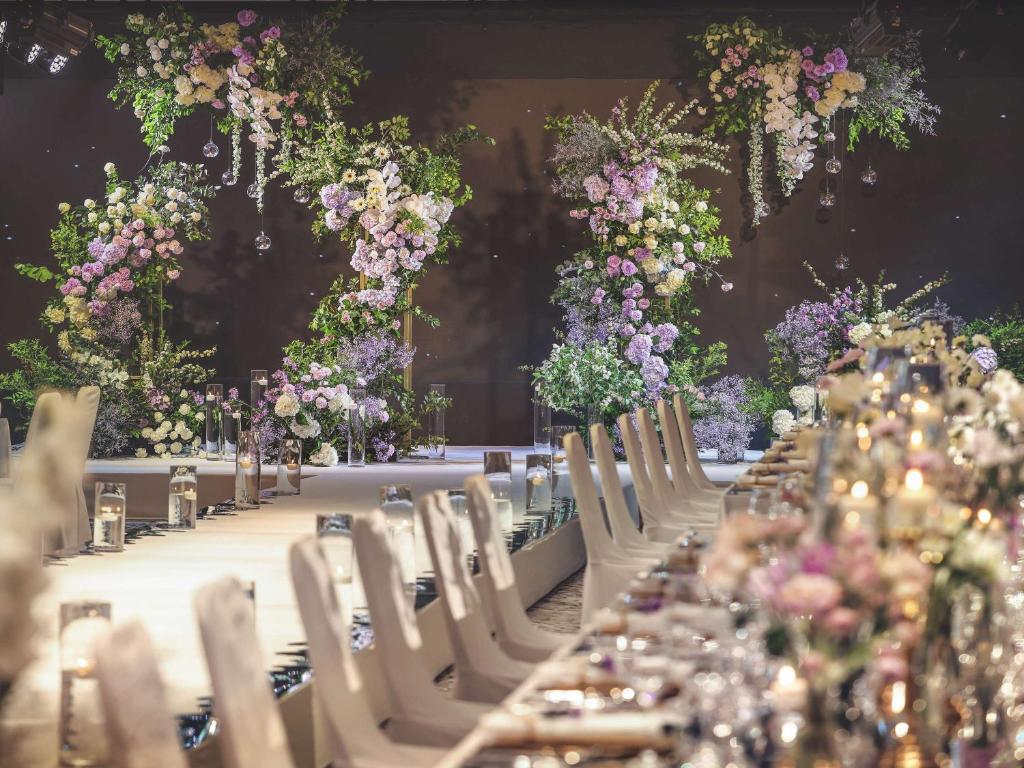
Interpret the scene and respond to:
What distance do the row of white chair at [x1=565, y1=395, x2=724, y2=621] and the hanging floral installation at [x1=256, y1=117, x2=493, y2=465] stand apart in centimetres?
229

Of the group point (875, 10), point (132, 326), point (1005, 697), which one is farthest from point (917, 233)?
point (1005, 697)

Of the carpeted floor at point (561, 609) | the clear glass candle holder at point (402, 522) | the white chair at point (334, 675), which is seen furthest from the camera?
the carpeted floor at point (561, 609)

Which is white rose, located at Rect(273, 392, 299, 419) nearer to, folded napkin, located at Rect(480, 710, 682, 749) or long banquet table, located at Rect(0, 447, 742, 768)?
long banquet table, located at Rect(0, 447, 742, 768)

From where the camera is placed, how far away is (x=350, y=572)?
4531mm

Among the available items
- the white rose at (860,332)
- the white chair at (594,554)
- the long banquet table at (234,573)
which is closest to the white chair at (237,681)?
the long banquet table at (234,573)

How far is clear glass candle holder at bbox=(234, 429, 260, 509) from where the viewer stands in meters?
7.71

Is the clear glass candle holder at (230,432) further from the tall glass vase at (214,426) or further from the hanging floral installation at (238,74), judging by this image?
the hanging floral installation at (238,74)

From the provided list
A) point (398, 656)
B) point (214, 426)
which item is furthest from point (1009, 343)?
point (398, 656)

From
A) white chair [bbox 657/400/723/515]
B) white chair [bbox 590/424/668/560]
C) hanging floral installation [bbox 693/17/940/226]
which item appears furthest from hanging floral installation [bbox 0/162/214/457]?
white chair [bbox 590/424/668/560]

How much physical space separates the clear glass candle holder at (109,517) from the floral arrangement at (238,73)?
449 cm

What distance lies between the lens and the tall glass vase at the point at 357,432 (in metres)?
9.77

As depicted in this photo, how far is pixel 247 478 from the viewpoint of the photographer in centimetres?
777

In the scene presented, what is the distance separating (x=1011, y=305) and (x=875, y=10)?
9.59ft

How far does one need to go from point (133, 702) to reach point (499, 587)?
6.99 feet
